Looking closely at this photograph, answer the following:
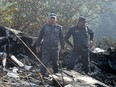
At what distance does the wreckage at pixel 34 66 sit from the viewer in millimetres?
6196

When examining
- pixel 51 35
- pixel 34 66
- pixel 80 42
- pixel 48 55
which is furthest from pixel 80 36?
pixel 34 66

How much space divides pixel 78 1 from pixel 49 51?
40.1 feet

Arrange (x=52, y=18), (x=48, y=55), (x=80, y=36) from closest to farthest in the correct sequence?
(x=52, y=18)
(x=48, y=55)
(x=80, y=36)

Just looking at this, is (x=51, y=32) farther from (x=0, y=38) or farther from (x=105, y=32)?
(x=105, y=32)

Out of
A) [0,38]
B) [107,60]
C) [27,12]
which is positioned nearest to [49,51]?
[0,38]

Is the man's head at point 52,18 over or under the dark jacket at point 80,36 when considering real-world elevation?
over

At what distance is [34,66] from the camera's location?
22.3 feet

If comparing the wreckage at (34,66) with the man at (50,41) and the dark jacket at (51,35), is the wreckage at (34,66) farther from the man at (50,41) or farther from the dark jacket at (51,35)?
the dark jacket at (51,35)

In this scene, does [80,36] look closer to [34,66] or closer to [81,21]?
[81,21]

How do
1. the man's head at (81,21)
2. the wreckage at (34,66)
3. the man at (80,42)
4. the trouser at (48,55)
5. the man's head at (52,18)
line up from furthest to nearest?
the man at (80,42) → the man's head at (81,21) → the trouser at (48,55) → the man's head at (52,18) → the wreckage at (34,66)

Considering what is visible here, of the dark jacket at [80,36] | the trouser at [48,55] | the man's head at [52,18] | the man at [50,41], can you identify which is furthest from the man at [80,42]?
the man's head at [52,18]

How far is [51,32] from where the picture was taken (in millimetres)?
6961

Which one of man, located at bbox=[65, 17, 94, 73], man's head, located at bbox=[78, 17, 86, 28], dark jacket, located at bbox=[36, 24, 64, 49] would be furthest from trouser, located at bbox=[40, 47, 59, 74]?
man's head, located at bbox=[78, 17, 86, 28]

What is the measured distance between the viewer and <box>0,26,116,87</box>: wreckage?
6196mm
